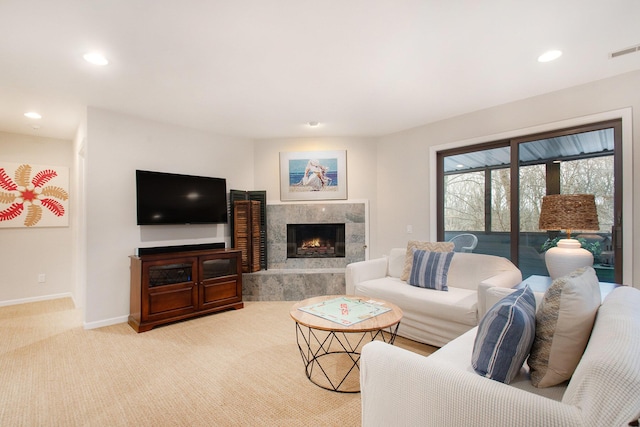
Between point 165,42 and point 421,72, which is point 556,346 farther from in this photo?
point 165,42

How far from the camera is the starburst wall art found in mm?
4262

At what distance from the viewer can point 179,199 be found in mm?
3961

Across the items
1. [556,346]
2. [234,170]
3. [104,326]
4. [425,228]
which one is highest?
[234,170]

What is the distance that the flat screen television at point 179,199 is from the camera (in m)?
3.68

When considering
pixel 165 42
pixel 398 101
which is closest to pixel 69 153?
pixel 165 42

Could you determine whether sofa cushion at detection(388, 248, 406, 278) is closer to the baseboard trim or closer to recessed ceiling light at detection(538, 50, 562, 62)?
recessed ceiling light at detection(538, 50, 562, 62)

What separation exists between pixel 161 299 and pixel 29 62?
2.46 meters

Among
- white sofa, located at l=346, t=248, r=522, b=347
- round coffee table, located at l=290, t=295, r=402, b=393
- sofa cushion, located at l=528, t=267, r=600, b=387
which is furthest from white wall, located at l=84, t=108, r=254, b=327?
sofa cushion, located at l=528, t=267, r=600, b=387

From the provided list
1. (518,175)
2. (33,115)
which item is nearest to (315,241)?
(518,175)

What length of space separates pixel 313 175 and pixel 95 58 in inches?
117

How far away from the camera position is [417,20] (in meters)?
1.99

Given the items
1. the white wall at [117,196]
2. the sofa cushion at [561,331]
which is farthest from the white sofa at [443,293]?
the white wall at [117,196]

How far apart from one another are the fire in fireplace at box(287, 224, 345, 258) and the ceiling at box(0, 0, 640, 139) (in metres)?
1.86

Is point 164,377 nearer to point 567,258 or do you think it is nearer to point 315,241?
point 315,241
